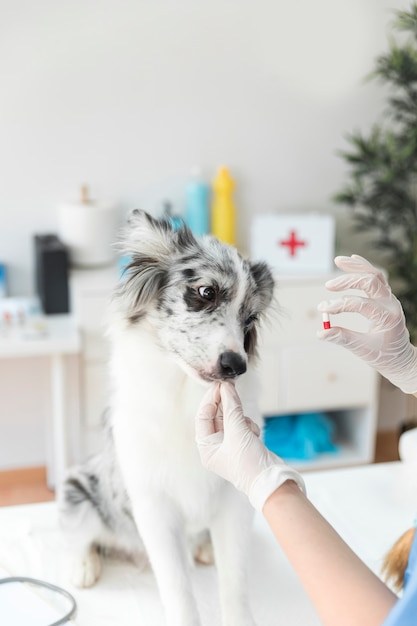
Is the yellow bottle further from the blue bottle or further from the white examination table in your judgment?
the white examination table

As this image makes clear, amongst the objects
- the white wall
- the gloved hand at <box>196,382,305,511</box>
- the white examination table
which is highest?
the white wall

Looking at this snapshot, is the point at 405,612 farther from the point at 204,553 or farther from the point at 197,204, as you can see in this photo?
the point at 197,204

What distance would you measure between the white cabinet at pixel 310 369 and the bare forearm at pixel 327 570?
1801 mm

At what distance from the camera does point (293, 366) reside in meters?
2.95

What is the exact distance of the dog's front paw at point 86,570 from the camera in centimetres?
146

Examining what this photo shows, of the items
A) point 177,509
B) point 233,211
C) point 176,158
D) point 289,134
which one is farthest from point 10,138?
point 177,509

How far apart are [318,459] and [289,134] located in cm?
139

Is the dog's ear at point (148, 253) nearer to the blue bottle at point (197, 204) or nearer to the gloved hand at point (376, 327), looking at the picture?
the gloved hand at point (376, 327)

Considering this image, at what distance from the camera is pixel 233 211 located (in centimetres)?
307

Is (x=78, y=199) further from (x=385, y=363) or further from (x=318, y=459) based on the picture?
(x=385, y=363)

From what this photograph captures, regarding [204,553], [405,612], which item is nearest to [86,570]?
[204,553]

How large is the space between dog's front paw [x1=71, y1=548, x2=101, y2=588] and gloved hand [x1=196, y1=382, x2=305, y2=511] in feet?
1.56

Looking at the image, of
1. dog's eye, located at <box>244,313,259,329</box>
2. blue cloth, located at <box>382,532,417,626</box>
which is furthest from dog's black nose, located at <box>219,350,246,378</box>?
blue cloth, located at <box>382,532,417,626</box>

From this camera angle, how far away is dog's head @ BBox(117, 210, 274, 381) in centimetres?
123
